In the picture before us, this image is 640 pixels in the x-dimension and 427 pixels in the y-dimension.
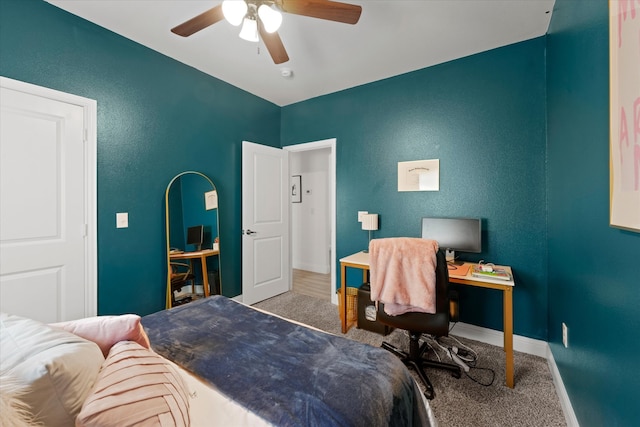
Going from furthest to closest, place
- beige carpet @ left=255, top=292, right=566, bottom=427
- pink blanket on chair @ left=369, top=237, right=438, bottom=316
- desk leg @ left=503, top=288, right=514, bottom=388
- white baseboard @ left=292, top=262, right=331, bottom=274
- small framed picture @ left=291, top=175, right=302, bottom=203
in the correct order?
small framed picture @ left=291, top=175, right=302, bottom=203 → white baseboard @ left=292, top=262, right=331, bottom=274 → desk leg @ left=503, top=288, right=514, bottom=388 → pink blanket on chair @ left=369, top=237, right=438, bottom=316 → beige carpet @ left=255, top=292, right=566, bottom=427

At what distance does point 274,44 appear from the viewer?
1853 millimetres

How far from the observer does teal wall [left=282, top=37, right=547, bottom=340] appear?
2.29 meters

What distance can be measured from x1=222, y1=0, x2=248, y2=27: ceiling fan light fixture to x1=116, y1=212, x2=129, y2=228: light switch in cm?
187

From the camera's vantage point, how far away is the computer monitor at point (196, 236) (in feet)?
9.17

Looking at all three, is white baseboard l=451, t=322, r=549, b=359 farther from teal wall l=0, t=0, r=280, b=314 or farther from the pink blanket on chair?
teal wall l=0, t=0, r=280, b=314

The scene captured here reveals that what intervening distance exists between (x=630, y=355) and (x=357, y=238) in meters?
2.45

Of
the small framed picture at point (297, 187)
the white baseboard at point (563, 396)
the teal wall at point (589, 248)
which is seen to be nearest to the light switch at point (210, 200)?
the small framed picture at point (297, 187)

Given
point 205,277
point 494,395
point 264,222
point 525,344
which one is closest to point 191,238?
point 205,277

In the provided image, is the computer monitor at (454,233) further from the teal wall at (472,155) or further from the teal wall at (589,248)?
the teal wall at (589,248)

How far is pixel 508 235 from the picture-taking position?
2391 mm

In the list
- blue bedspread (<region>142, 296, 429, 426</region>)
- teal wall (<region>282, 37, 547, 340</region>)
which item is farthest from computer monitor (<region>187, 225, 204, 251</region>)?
teal wall (<region>282, 37, 547, 340</region>)

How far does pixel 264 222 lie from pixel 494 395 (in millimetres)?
2839

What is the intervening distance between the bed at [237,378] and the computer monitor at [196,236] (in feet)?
4.98

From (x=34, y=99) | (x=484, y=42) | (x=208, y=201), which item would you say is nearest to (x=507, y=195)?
(x=484, y=42)
